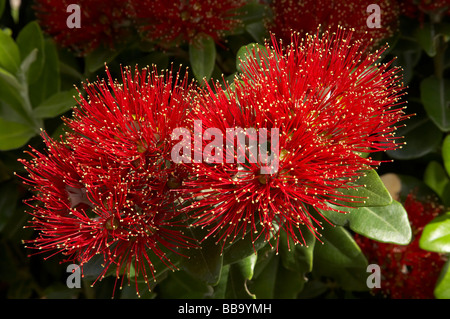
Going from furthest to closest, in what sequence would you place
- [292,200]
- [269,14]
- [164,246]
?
[269,14]
[164,246]
[292,200]

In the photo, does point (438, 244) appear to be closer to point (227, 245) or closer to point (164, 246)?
point (227, 245)

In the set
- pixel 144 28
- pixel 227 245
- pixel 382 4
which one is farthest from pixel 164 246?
pixel 382 4

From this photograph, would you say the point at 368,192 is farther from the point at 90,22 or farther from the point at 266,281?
the point at 90,22

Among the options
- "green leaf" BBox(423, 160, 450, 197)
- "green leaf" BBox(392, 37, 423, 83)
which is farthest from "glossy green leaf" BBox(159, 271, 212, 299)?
"green leaf" BBox(392, 37, 423, 83)

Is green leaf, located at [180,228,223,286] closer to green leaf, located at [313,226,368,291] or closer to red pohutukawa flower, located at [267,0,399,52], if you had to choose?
green leaf, located at [313,226,368,291]

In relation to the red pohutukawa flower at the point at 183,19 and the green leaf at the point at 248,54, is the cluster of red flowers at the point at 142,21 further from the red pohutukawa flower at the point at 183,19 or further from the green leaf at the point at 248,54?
the green leaf at the point at 248,54

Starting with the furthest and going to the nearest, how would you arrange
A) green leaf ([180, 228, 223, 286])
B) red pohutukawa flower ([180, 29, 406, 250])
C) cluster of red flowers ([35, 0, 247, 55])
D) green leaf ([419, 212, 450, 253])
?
cluster of red flowers ([35, 0, 247, 55]) → green leaf ([419, 212, 450, 253]) → green leaf ([180, 228, 223, 286]) → red pohutukawa flower ([180, 29, 406, 250])

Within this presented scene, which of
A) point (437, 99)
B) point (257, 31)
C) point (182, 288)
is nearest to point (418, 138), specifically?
point (437, 99)
